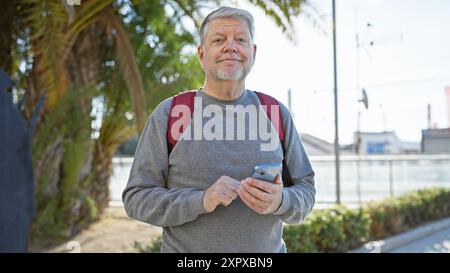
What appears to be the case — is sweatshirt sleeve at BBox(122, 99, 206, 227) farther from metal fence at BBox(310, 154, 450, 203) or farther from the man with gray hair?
metal fence at BBox(310, 154, 450, 203)

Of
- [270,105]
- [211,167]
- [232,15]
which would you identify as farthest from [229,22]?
[211,167]

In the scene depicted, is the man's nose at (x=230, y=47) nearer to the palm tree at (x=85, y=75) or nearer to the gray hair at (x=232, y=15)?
the gray hair at (x=232, y=15)

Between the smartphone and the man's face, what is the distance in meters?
0.32

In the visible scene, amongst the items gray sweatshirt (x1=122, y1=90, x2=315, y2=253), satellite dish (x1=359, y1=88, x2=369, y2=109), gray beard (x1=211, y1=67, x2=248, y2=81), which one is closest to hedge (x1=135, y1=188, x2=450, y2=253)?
satellite dish (x1=359, y1=88, x2=369, y2=109)

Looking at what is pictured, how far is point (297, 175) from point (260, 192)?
28cm

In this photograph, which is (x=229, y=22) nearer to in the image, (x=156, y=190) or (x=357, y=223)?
(x=156, y=190)

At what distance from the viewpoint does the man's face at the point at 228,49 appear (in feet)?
4.32

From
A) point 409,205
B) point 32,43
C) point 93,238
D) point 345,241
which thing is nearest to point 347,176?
→ point 409,205

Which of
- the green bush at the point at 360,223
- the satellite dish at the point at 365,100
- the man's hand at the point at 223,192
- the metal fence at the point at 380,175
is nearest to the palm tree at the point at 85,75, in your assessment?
the satellite dish at the point at 365,100

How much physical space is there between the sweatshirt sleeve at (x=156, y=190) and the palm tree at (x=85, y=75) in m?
2.50

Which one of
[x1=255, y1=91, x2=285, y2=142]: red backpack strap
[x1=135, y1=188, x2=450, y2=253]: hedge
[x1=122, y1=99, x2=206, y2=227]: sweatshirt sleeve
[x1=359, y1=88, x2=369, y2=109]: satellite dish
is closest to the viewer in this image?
[x1=122, y1=99, x2=206, y2=227]: sweatshirt sleeve

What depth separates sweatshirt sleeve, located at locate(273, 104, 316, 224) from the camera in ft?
4.24

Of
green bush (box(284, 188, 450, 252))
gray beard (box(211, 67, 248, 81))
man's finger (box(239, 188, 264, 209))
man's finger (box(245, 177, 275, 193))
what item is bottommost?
green bush (box(284, 188, 450, 252))

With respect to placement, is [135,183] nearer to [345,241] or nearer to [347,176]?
[345,241]
